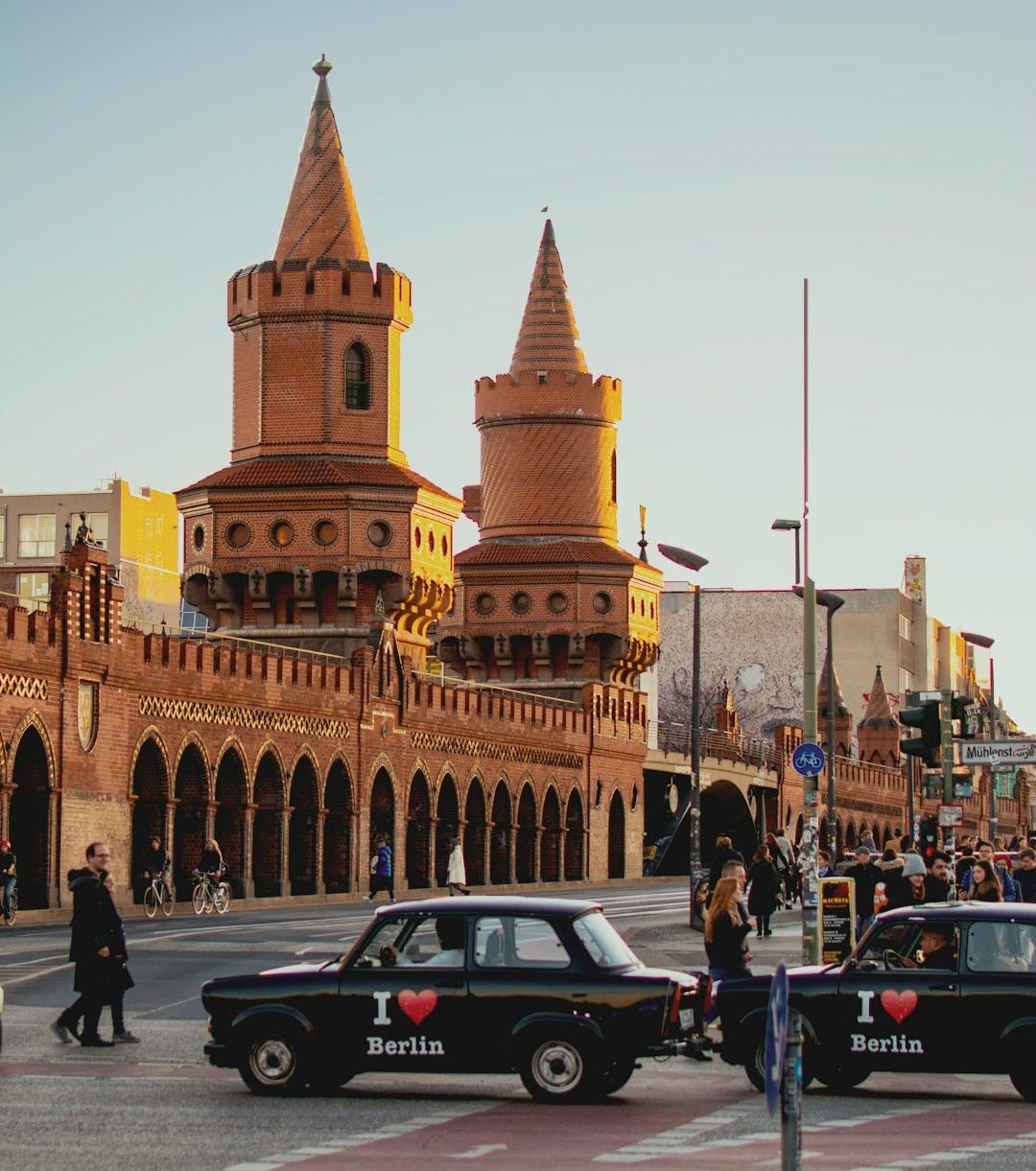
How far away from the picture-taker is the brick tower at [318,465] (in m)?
72.8

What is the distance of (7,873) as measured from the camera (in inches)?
1737

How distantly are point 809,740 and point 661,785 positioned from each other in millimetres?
63712

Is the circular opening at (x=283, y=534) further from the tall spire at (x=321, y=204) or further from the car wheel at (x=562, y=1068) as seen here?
the car wheel at (x=562, y=1068)

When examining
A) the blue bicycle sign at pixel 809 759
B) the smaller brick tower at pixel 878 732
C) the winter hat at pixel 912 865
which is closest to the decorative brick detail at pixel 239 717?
the winter hat at pixel 912 865

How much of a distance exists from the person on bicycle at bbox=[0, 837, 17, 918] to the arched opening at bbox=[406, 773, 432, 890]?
24043mm

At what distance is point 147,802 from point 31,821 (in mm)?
5099

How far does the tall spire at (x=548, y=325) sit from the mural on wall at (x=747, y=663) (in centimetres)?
4588

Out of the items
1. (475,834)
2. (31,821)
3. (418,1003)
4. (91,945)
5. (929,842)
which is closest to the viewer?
(418,1003)

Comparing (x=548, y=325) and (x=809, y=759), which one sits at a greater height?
(x=548, y=325)

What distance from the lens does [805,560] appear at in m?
30.8

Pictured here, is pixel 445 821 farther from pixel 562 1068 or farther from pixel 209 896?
pixel 562 1068

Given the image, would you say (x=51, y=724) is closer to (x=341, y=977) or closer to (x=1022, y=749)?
(x=1022, y=749)

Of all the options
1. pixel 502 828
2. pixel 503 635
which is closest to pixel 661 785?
pixel 503 635

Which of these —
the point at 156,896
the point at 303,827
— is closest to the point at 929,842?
the point at 156,896
